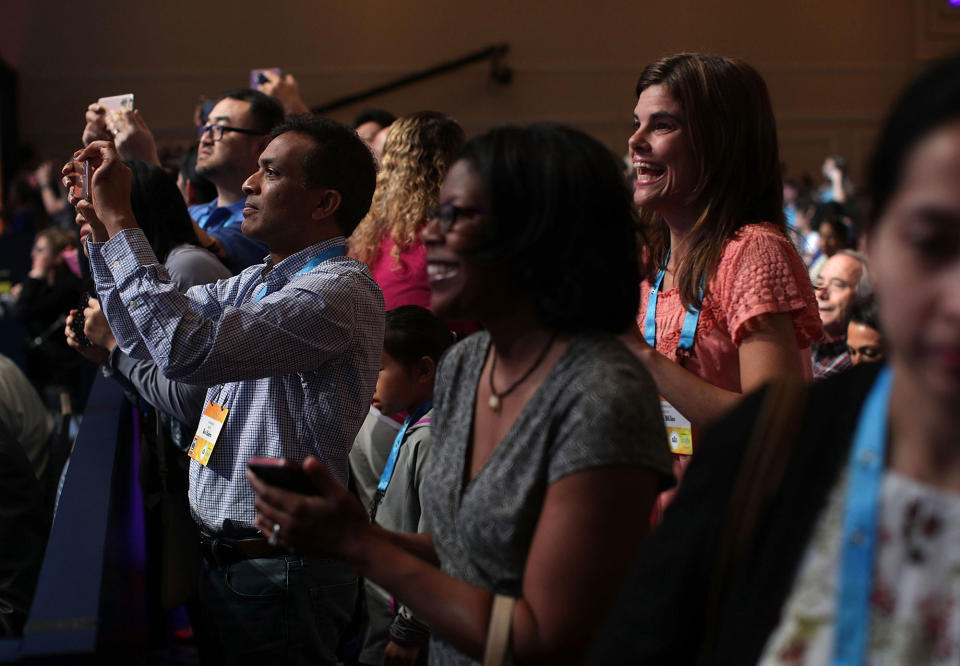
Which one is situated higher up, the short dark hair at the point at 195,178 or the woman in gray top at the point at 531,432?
the woman in gray top at the point at 531,432

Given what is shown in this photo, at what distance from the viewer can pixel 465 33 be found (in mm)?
14852

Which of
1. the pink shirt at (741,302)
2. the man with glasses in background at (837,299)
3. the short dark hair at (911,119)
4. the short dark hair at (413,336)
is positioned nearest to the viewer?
the short dark hair at (911,119)

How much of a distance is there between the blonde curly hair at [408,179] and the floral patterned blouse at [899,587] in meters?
2.38

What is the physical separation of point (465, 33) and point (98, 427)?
42.6 ft

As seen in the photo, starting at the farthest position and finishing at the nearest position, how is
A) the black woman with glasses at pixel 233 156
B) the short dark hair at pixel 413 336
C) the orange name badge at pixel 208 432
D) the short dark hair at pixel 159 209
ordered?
the black woman with glasses at pixel 233 156 → the short dark hair at pixel 159 209 → the short dark hair at pixel 413 336 → the orange name badge at pixel 208 432

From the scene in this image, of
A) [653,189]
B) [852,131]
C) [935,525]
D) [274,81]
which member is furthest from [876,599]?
[852,131]

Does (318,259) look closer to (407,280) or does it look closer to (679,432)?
(679,432)

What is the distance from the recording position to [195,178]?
14.4 feet

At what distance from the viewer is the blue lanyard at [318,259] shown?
2158 mm

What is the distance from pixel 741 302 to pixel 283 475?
0.89 m

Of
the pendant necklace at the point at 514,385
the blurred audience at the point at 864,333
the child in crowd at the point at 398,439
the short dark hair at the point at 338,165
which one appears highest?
the short dark hair at the point at 338,165

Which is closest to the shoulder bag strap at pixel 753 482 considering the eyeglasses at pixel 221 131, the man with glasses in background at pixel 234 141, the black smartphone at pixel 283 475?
the black smartphone at pixel 283 475

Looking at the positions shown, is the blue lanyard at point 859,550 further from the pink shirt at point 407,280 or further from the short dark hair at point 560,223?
the pink shirt at point 407,280

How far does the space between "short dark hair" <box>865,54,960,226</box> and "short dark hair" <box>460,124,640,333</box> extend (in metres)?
0.44
